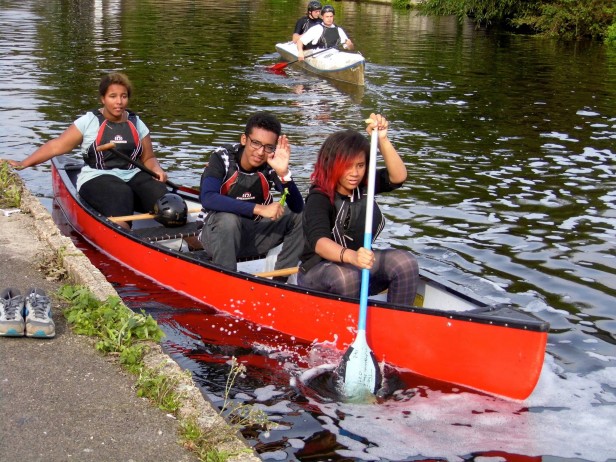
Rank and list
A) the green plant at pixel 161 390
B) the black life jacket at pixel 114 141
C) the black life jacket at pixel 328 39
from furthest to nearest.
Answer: the black life jacket at pixel 328 39, the black life jacket at pixel 114 141, the green plant at pixel 161 390

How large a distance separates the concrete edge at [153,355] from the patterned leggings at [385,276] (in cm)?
138

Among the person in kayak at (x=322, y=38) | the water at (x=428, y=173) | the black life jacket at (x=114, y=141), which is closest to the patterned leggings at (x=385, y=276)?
the water at (x=428, y=173)

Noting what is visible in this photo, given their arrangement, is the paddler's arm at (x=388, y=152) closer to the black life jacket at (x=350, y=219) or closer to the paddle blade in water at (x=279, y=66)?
the black life jacket at (x=350, y=219)

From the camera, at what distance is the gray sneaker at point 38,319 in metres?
5.26

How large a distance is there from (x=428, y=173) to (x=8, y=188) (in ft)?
17.5

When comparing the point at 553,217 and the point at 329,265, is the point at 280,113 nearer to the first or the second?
the point at 553,217

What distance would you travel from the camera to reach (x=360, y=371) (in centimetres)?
580

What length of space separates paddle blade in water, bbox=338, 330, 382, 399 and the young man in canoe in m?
1.30

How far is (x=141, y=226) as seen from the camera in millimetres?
9031

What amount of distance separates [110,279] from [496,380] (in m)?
3.88

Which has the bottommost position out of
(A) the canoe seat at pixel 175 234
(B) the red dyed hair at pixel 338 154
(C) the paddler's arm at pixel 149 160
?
(A) the canoe seat at pixel 175 234

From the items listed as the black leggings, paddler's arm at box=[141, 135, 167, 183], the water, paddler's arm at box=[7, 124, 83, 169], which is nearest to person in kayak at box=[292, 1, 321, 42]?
the water

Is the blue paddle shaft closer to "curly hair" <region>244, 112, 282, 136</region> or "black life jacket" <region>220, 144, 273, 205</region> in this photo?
"curly hair" <region>244, 112, 282, 136</region>

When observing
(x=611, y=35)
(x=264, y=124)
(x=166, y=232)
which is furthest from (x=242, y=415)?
(x=611, y=35)
